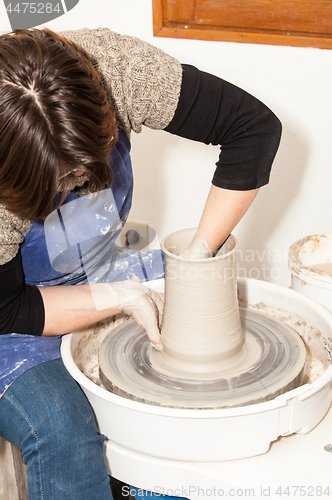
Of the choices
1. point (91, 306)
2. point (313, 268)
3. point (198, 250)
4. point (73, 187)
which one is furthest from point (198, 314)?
point (313, 268)

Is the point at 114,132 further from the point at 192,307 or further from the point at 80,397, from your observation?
the point at 80,397

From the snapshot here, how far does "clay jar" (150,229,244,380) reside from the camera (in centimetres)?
112

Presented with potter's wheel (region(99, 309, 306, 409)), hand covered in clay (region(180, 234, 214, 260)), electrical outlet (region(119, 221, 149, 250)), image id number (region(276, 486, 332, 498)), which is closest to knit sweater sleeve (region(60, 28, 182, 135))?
hand covered in clay (region(180, 234, 214, 260))

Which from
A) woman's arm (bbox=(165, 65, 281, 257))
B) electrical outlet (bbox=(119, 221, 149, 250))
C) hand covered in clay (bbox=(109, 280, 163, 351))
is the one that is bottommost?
electrical outlet (bbox=(119, 221, 149, 250))

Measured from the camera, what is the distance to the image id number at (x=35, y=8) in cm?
219

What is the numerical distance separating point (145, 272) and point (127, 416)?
63 centimetres

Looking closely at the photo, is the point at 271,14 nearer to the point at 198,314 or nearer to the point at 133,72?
the point at 133,72

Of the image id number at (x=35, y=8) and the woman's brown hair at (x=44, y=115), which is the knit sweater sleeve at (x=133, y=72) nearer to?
the woman's brown hair at (x=44, y=115)

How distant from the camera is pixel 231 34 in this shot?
1932 millimetres

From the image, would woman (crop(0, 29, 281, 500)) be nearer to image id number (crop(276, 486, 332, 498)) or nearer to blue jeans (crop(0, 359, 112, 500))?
blue jeans (crop(0, 359, 112, 500))

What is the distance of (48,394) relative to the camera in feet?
3.82

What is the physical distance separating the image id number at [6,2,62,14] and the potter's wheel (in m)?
1.61

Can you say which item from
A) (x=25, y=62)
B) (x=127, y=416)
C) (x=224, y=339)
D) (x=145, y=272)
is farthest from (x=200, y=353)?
(x=25, y=62)

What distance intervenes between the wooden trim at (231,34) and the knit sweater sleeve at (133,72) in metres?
0.92
